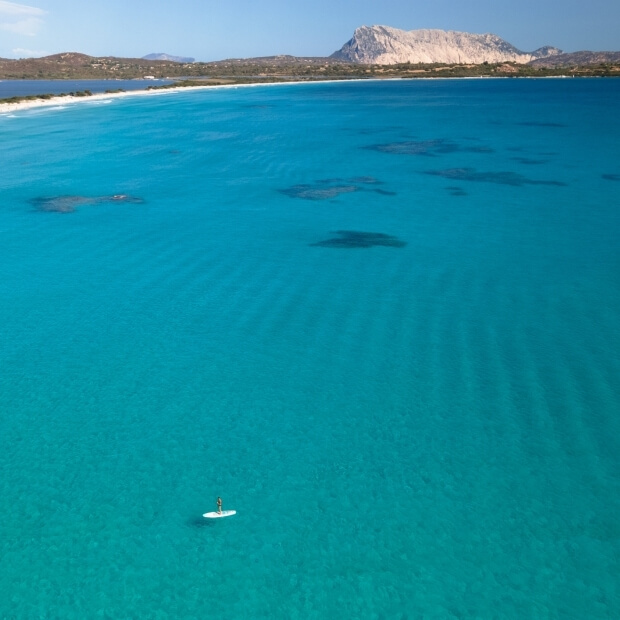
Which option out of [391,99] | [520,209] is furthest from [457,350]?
[391,99]

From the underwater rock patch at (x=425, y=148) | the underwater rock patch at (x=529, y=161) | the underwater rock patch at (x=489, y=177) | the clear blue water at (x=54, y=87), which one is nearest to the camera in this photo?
the underwater rock patch at (x=489, y=177)

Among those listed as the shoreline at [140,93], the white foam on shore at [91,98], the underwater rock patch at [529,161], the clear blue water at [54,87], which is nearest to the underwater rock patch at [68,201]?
the underwater rock patch at [529,161]

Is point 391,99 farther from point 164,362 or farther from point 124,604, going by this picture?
point 124,604

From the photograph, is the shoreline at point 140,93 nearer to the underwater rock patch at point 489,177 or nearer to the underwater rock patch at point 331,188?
the underwater rock patch at point 331,188

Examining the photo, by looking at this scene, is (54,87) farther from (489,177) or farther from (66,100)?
(489,177)

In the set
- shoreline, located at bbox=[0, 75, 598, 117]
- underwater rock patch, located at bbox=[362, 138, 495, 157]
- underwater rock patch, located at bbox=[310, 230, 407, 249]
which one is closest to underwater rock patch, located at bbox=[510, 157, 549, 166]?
underwater rock patch, located at bbox=[362, 138, 495, 157]

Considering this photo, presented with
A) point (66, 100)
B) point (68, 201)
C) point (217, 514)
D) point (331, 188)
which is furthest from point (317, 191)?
point (66, 100)
